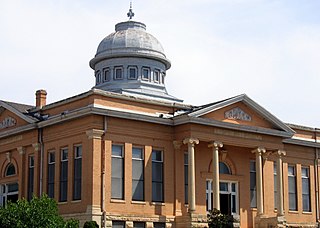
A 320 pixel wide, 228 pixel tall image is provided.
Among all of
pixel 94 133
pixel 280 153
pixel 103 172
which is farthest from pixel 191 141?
pixel 280 153

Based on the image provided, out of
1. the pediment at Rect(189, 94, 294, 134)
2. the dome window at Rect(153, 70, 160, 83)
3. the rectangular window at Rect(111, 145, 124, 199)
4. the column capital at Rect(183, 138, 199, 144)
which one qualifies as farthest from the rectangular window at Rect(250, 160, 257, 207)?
the dome window at Rect(153, 70, 160, 83)

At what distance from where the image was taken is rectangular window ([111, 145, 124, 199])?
42.7 meters

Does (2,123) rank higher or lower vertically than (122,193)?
A: higher

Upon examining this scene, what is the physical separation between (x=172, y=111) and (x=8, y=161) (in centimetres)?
1202

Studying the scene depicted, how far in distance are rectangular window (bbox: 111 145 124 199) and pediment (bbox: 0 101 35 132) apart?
6.77 meters

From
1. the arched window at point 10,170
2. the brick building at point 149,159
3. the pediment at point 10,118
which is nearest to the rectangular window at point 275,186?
the brick building at point 149,159

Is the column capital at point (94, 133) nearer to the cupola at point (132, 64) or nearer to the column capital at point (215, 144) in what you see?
the column capital at point (215, 144)

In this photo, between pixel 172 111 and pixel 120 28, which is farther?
pixel 120 28

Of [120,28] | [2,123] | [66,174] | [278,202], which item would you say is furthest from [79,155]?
[120,28]

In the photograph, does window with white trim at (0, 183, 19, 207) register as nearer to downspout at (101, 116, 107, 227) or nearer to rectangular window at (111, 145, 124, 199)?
rectangular window at (111, 145, 124, 199)

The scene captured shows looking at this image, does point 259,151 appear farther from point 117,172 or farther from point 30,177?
point 30,177

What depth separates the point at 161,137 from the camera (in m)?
45.0

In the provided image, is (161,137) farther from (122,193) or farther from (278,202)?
(278,202)

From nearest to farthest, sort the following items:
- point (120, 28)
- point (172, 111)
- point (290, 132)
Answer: point (172, 111) → point (290, 132) → point (120, 28)
